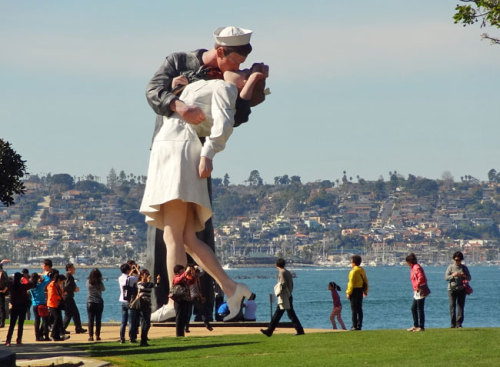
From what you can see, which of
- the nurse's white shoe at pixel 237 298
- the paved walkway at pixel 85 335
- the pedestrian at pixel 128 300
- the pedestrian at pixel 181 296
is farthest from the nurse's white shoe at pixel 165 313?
the pedestrian at pixel 128 300

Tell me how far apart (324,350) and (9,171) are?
29.5 ft

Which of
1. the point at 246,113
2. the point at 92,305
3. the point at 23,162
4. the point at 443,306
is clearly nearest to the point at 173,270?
the point at 92,305

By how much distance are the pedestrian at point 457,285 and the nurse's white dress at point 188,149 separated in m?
4.14

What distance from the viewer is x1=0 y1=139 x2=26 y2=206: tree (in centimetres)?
2292

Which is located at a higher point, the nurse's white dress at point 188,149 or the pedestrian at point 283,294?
the nurse's white dress at point 188,149

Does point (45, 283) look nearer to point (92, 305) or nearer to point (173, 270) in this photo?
point (92, 305)

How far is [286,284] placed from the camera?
18781mm

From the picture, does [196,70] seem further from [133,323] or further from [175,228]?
[133,323]

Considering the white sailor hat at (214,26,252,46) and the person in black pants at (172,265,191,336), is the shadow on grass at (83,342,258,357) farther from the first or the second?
the white sailor hat at (214,26,252,46)

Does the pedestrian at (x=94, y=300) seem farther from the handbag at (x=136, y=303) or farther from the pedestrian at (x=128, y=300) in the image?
the handbag at (x=136, y=303)

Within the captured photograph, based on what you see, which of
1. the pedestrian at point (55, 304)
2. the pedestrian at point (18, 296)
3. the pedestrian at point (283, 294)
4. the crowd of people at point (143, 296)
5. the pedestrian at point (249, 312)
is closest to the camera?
the pedestrian at point (283, 294)

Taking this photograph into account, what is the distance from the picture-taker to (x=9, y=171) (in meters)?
23.1

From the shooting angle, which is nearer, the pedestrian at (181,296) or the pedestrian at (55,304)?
the pedestrian at (181,296)

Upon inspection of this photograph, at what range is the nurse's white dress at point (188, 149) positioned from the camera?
64.0 ft
